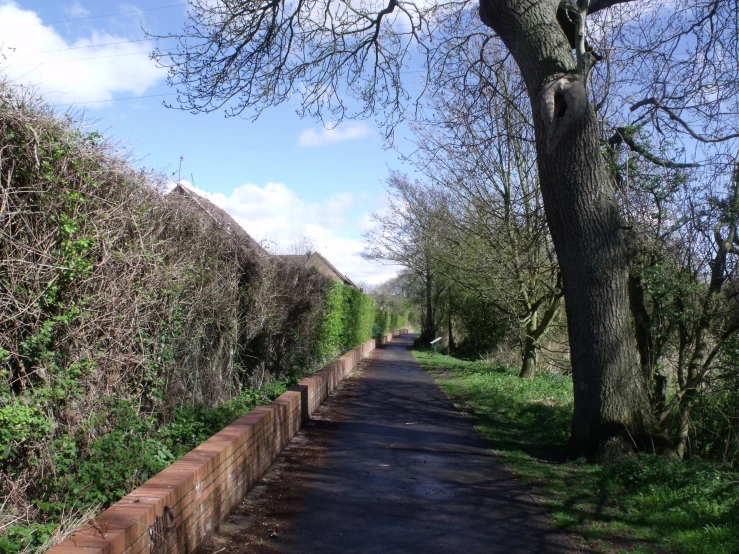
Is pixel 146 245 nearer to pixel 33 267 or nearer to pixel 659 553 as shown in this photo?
pixel 33 267

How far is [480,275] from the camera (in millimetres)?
19453

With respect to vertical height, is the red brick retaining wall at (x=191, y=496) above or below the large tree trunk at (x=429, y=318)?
below

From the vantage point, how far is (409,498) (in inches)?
241

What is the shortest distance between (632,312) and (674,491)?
3.54 metres

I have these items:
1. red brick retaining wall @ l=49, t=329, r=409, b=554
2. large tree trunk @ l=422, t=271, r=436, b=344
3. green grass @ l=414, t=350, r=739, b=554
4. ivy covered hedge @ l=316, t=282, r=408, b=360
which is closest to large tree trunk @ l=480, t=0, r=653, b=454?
green grass @ l=414, t=350, r=739, b=554

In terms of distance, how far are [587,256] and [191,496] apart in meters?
5.55

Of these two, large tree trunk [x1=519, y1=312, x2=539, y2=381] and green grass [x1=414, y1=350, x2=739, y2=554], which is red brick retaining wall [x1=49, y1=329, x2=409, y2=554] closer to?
green grass [x1=414, y1=350, x2=739, y2=554]

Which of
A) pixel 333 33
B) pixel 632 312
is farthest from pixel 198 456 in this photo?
pixel 333 33

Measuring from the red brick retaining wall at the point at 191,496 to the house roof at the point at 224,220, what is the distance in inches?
105

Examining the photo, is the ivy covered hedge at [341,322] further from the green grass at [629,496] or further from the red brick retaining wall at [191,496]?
the red brick retaining wall at [191,496]

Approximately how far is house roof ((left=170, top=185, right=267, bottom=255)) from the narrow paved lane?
10.3ft

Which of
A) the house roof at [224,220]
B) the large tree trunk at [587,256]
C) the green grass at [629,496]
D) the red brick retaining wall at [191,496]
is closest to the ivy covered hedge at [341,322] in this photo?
the house roof at [224,220]

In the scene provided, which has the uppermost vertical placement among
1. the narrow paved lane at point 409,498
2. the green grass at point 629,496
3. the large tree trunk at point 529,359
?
the large tree trunk at point 529,359

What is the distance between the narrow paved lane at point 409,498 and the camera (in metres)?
4.94
